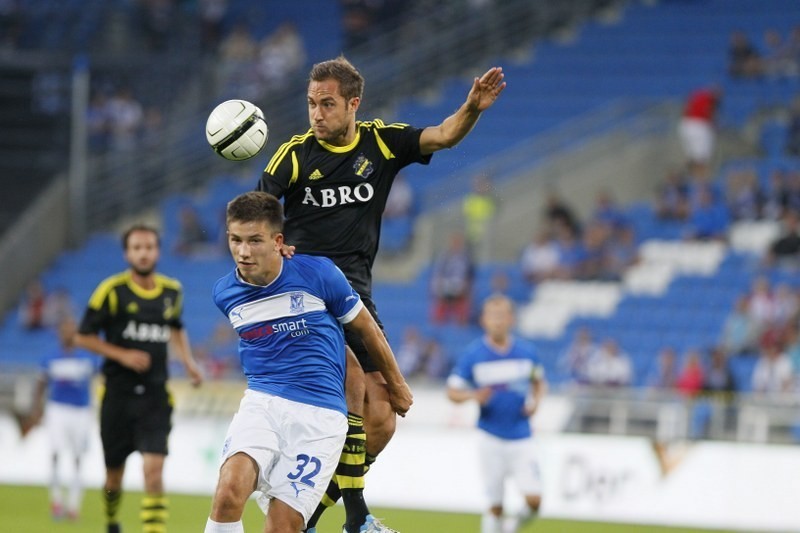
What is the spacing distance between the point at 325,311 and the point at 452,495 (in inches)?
412

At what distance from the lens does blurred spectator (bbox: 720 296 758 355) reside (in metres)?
19.3

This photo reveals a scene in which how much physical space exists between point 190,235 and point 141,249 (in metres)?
14.4

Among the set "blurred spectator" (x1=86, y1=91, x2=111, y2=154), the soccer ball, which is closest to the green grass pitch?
the soccer ball

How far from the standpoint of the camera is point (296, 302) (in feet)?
25.0

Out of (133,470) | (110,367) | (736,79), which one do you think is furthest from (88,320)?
(736,79)

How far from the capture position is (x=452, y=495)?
701 inches

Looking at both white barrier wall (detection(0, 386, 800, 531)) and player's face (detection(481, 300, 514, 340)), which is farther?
white barrier wall (detection(0, 386, 800, 531))

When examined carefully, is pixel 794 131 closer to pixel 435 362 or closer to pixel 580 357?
pixel 580 357

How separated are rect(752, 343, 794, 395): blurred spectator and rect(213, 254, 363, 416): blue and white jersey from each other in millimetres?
11524

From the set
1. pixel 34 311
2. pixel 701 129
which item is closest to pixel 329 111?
pixel 701 129

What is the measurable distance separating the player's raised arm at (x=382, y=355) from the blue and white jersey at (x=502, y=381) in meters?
5.46

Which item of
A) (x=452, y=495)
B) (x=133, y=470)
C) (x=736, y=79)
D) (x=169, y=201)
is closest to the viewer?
(x=452, y=495)

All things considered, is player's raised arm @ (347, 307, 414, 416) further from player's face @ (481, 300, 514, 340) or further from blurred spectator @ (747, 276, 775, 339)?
blurred spectator @ (747, 276, 775, 339)

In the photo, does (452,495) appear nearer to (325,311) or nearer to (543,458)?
(543,458)
